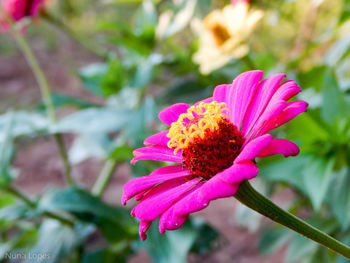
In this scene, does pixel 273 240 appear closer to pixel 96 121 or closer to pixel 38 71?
pixel 96 121

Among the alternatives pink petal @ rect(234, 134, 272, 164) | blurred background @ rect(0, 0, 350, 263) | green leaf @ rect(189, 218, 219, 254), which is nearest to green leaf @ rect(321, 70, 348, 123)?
blurred background @ rect(0, 0, 350, 263)

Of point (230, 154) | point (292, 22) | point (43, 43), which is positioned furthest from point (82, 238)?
point (43, 43)

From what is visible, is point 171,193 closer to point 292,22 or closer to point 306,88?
point 306,88

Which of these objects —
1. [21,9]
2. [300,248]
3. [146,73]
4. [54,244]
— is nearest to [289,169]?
[300,248]

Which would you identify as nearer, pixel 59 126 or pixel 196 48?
pixel 59 126

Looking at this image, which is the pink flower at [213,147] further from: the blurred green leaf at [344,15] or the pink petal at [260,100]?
the blurred green leaf at [344,15]

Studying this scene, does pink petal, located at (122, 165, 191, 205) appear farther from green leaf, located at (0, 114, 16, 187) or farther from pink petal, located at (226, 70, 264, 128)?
green leaf, located at (0, 114, 16, 187)
